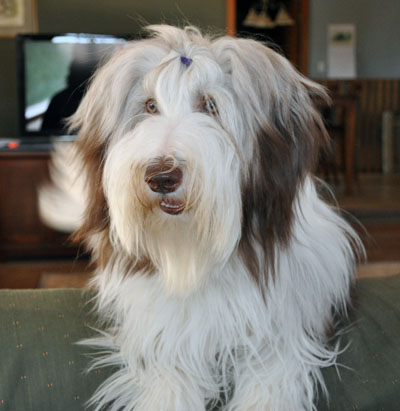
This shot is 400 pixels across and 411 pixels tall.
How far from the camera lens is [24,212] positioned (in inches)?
143

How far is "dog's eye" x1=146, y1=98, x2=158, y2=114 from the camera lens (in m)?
0.99

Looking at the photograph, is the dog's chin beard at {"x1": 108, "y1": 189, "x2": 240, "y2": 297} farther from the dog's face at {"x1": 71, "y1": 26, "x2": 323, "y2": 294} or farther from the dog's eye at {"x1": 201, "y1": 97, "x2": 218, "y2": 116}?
the dog's eye at {"x1": 201, "y1": 97, "x2": 218, "y2": 116}

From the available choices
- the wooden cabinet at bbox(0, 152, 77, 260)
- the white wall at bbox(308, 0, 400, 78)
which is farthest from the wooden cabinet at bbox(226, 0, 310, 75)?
the wooden cabinet at bbox(0, 152, 77, 260)

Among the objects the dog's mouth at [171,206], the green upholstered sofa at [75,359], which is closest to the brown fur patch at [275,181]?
the dog's mouth at [171,206]

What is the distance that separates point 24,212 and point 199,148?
2.97 meters

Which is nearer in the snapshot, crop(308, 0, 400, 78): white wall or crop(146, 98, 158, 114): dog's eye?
crop(146, 98, 158, 114): dog's eye

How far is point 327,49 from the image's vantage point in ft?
23.0

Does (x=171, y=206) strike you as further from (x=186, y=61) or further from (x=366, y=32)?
(x=366, y=32)

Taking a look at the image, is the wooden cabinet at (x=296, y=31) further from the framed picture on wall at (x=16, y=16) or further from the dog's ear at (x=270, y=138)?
the dog's ear at (x=270, y=138)

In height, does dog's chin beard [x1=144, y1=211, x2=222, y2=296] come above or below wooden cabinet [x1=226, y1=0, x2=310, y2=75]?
below

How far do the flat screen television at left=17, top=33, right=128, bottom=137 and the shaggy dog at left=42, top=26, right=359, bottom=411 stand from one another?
8.71ft

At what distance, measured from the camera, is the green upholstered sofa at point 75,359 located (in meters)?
0.98

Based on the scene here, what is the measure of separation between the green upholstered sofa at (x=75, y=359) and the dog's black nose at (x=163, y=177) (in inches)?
15.9

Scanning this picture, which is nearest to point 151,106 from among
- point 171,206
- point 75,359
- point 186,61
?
point 186,61
